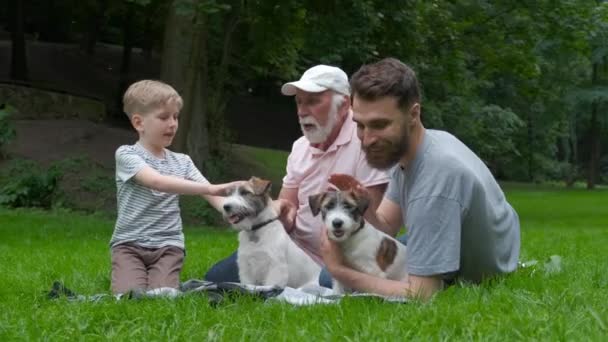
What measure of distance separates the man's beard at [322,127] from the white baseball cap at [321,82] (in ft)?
0.40

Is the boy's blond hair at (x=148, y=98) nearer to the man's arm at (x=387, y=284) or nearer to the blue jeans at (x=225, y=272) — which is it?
the blue jeans at (x=225, y=272)

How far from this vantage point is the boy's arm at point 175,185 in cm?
610

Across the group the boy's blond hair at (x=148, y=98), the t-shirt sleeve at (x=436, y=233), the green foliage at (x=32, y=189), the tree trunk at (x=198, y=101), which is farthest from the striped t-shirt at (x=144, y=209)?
the green foliage at (x=32, y=189)

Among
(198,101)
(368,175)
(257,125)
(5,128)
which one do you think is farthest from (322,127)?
(257,125)

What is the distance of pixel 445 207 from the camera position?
507cm

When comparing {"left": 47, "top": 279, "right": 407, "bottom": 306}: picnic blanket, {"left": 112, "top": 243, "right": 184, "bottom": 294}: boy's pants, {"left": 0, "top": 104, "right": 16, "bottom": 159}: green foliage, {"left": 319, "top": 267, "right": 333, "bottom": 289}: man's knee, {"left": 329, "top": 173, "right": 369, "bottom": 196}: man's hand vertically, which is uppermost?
{"left": 329, "top": 173, "right": 369, "bottom": 196}: man's hand

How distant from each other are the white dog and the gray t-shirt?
1142 millimetres

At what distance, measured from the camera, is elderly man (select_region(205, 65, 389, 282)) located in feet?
Result: 20.7

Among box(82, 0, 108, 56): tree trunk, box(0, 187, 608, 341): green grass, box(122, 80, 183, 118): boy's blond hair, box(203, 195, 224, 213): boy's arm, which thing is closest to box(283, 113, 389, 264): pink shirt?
box(203, 195, 224, 213): boy's arm

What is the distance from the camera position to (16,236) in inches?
541

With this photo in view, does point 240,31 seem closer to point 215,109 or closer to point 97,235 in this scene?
point 215,109

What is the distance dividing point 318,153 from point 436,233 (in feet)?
5.48

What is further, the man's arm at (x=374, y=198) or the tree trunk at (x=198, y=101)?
the tree trunk at (x=198, y=101)

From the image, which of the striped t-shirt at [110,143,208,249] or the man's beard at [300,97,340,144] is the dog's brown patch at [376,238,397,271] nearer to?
the man's beard at [300,97,340,144]
